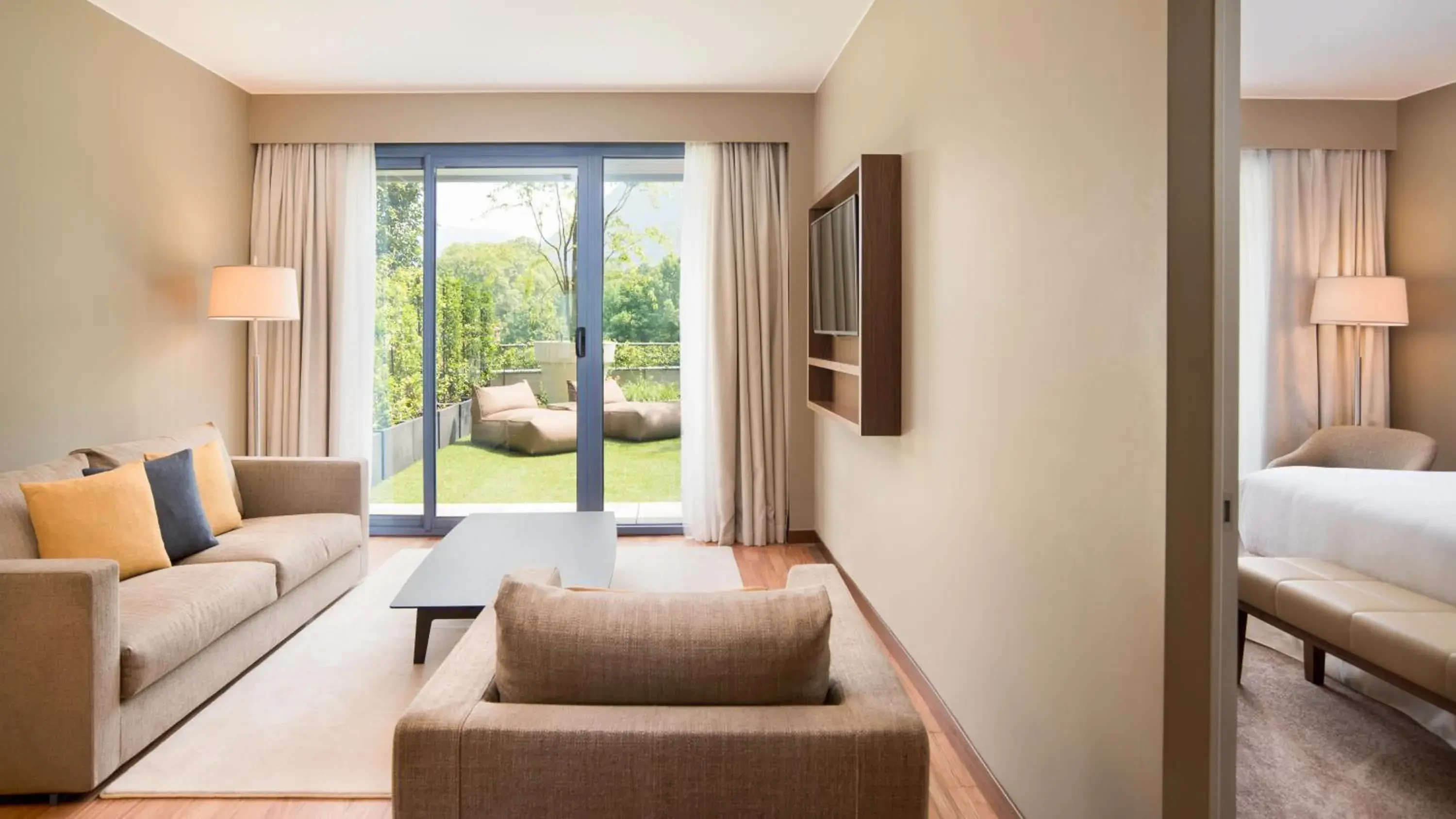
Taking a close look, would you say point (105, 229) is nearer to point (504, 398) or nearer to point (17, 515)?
point (17, 515)

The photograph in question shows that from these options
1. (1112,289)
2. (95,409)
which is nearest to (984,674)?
(1112,289)

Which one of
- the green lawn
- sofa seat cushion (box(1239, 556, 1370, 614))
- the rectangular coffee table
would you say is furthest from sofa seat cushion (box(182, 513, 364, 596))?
sofa seat cushion (box(1239, 556, 1370, 614))

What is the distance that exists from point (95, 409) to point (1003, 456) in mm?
4115

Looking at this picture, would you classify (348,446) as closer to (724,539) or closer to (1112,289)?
(724,539)

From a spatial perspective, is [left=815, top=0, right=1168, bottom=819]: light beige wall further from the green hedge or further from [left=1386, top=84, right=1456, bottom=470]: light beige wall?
the green hedge

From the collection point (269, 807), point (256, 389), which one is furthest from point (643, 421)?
point (269, 807)

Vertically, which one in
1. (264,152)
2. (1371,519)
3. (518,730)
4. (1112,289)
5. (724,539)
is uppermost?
(264,152)

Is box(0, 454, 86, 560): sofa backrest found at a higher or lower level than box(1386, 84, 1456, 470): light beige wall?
lower

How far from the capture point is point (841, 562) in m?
4.99

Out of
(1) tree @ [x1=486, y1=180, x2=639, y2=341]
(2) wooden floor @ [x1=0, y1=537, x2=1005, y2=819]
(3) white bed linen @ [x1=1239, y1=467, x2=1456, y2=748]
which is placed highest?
(1) tree @ [x1=486, y1=180, x2=639, y2=341]

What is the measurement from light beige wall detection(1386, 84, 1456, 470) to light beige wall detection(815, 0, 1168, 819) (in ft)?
1.75

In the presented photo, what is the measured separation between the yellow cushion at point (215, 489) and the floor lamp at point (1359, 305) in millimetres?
4100

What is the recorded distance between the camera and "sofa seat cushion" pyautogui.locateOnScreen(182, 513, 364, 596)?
12.1 ft

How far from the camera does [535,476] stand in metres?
6.00
